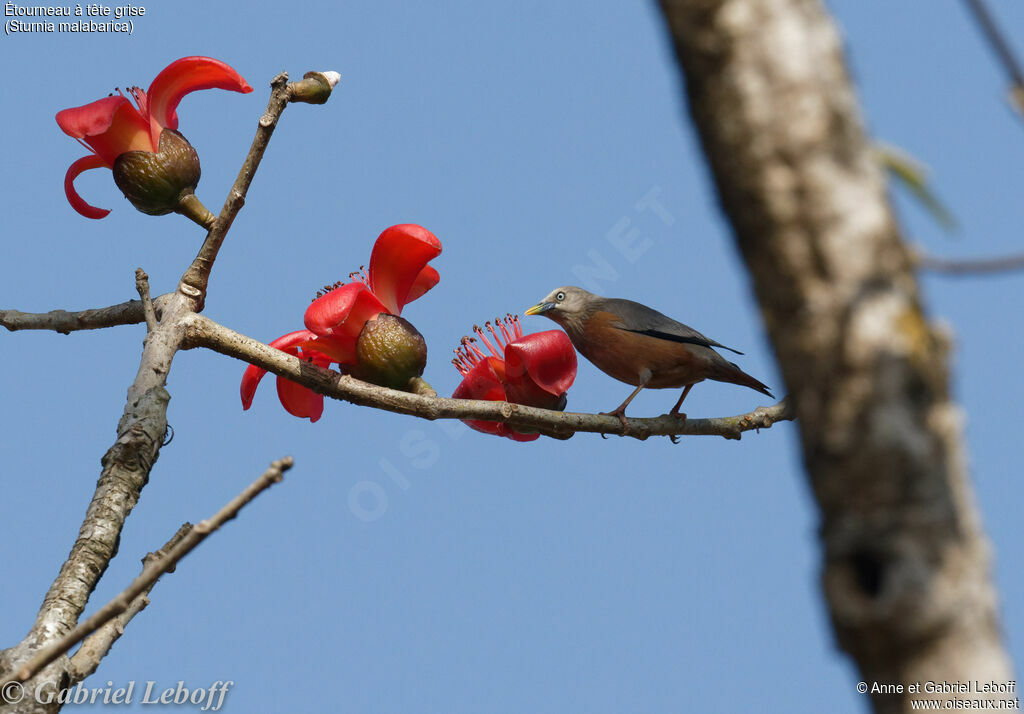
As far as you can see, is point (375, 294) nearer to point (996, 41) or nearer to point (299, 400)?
point (299, 400)

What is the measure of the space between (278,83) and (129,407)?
1.32 m

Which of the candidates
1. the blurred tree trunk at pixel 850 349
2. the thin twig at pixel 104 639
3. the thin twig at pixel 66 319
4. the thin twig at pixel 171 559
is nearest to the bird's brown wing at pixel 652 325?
the thin twig at pixel 66 319

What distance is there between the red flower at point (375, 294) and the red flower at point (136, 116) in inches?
34.4

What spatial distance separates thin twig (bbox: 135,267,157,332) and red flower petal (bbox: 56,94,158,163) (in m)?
0.58

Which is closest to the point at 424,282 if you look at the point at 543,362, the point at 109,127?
the point at 543,362

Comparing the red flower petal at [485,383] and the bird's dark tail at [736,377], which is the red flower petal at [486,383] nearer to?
the red flower petal at [485,383]

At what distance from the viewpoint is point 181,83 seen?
3875 millimetres

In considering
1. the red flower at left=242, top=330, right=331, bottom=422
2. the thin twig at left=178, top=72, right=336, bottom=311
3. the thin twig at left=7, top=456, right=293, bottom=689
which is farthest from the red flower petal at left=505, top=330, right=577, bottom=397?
the thin twig at left=7, top=456, right=293, bottom=689

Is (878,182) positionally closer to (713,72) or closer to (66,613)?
(713,72)

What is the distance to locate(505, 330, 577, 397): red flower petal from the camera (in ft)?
12.7

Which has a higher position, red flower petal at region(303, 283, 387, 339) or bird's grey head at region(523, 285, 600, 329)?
bird's grey head at region(523, 285, 600, 329)

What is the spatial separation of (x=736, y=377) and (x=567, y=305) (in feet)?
4.16

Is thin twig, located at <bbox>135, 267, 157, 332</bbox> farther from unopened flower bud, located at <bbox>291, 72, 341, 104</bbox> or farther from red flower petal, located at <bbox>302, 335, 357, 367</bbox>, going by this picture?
unopened flower bud, located at <bbox>291, 72, 341, 104</bbox>

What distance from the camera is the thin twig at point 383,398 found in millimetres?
3498
